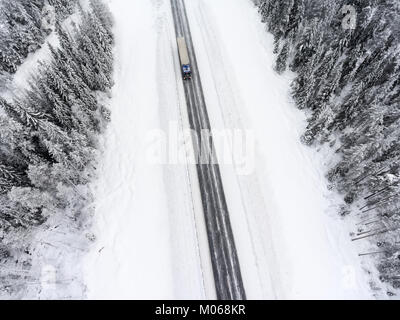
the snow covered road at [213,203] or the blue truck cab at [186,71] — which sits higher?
the blue truck cab at [186,71]

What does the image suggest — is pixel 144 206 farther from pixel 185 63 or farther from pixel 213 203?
pixel 185 63

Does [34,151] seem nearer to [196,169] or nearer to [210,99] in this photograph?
[196,169]

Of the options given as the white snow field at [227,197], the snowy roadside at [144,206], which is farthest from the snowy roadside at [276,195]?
the snowy roadside at [144,206]

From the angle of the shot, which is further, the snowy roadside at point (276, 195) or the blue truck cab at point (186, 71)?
the blue truck cab at point (186, 71)

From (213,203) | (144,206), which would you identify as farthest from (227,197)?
(144,206)

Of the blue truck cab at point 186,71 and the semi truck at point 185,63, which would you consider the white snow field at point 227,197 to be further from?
the semi truck at point 185,63
